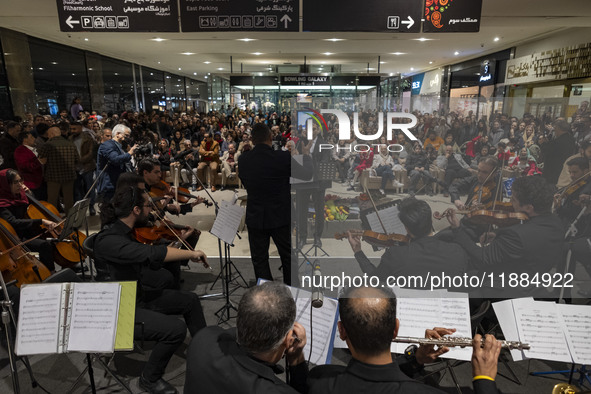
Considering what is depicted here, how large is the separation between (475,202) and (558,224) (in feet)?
1.66

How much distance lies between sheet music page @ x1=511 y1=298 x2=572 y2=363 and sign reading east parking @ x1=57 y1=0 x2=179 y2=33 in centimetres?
447

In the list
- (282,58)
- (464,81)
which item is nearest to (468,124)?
(282,58)

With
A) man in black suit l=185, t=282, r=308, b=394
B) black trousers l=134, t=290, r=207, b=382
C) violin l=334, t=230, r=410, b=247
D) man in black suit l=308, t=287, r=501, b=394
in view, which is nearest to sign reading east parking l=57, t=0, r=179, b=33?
black trousers l=134, t=290, r=207, b=382

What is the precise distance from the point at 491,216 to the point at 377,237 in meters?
0.61

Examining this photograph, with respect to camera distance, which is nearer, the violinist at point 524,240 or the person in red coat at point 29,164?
the violinist at point 524,240

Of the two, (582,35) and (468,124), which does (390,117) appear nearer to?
(468,124)

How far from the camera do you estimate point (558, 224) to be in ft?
6.64

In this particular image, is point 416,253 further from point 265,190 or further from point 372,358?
point 265,190

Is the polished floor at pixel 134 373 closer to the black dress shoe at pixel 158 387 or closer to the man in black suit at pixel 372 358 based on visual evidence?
the black dress shoe at pixel 158 387

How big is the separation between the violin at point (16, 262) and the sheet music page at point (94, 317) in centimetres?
148

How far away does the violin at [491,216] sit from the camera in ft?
6.42

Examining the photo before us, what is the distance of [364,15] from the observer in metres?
4.43

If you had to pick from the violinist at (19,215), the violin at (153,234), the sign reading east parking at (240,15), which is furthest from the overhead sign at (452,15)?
the violinist at (19,215)

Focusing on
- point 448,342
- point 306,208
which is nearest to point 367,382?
point 448,342
